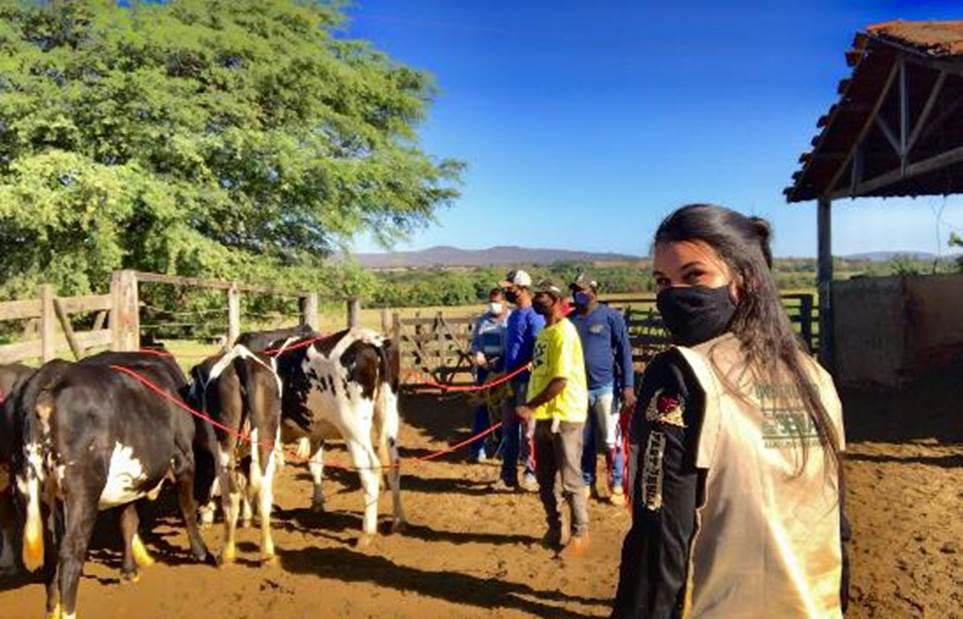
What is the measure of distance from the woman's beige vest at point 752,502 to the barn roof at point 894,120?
8538 millimetres

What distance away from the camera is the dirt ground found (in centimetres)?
554

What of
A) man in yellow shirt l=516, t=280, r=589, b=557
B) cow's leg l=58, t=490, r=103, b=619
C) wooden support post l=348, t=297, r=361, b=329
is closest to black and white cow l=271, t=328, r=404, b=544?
man in yellow shirt l=516, t=280, r=589, b=557

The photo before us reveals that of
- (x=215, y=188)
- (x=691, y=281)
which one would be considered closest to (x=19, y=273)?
(x=215, y=188)

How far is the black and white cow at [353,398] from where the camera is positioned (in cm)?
725

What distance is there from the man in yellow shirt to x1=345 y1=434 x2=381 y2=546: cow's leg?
1578 millimetres

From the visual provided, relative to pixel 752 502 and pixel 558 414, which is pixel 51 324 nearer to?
pixel 558 414

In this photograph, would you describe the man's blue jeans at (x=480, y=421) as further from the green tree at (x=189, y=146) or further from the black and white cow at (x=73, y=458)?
the green tree at (x=189, y=146)

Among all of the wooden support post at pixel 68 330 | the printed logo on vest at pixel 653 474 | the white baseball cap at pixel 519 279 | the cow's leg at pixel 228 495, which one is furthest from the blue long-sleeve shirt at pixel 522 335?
the printed logo on vest at pixel 653 474

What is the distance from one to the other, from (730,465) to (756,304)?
375 mm

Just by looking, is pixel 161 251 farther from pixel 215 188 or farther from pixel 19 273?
pixel 19 273

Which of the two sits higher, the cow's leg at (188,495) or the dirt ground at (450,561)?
the cow's leg at (188,495)

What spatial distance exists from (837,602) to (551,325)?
464 centimetres

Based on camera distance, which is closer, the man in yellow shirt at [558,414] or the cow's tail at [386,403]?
the man in yellow shirt at [558,414]

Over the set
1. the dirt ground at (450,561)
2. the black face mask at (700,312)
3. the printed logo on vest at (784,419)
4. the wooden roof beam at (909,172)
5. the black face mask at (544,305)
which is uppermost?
the wooden roof beam at (909,172)
